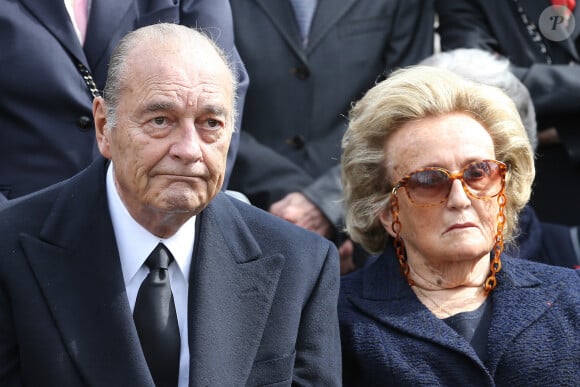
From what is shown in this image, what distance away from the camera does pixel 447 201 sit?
3646mm

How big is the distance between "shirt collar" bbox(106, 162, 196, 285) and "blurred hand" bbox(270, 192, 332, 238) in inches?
45.0

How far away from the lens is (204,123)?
3.23 meters

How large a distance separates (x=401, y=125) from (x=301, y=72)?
1.03m

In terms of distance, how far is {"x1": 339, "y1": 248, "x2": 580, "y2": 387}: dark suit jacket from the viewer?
352 centimetres

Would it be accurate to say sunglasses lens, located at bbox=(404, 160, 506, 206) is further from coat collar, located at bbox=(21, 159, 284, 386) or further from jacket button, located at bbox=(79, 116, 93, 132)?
jacket button, located at bbox=(79, 116, 93, 132)

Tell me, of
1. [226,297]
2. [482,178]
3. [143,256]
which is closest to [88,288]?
[143,256]

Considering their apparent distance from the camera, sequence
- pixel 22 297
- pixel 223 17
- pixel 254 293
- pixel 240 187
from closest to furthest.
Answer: pixel 22 297, pixel 254 293, pixel 223 17, pixel 240 187

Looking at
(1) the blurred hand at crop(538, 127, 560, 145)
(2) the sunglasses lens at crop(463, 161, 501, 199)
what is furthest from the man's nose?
(1) the blurred hand at crop(538, 127, 560, 145)

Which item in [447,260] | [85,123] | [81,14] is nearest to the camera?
[447,260]

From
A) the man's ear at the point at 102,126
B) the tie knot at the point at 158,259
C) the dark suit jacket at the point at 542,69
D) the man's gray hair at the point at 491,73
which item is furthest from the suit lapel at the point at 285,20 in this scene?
the tie knot at the point at 158,259

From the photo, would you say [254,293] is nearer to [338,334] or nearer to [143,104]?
[338,334]

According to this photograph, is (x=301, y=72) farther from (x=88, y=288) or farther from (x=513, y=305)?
(x=88, y=288)

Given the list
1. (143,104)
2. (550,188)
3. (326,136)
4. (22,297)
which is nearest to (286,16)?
(326,136)

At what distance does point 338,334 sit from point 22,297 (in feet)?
3.27
